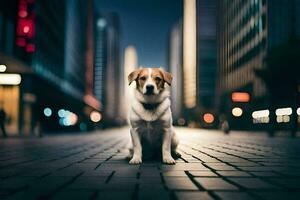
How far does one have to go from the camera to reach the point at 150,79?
6.26 meters

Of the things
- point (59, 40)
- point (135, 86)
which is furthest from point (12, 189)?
point (59, 40)

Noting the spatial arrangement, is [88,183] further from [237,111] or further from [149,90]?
[237,111]

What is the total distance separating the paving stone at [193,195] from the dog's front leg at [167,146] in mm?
2577

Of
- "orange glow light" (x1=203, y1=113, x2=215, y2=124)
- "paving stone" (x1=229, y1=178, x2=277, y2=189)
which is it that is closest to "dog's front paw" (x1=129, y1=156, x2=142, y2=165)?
"paving stone" (x1=229, y1=178, x2=277, y2=189)

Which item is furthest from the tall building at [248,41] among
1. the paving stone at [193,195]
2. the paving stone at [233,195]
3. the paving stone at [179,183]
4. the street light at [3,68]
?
the paving stone at [193,195]

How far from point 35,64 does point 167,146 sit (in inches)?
1290

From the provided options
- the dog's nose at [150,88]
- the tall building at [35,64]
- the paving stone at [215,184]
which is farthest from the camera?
the tall building at [35,64]

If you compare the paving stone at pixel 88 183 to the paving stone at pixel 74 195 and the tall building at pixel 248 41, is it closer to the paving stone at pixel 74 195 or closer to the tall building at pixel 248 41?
the paving stone at pixel 74 195

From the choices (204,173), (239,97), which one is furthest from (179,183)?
(239,97)

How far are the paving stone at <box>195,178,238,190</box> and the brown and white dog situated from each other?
5.70ft

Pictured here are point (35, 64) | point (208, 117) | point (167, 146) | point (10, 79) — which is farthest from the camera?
point (208, 117)

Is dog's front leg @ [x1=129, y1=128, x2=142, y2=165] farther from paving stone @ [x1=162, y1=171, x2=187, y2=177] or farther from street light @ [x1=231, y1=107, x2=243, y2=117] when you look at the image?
street light @ [x1=231, y1=107, x2=243, y2=117]

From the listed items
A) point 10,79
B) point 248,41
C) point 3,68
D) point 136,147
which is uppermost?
point 248,41

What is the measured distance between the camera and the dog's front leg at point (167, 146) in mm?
6641
